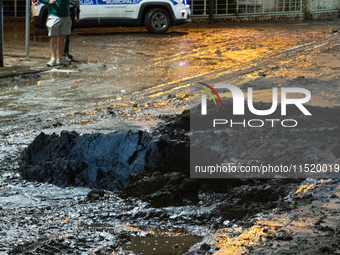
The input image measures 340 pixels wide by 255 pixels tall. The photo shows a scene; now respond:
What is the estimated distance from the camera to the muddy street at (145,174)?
11.1 ft

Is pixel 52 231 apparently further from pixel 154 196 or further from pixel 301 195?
pixel 301 195

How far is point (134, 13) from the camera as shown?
15.6 m

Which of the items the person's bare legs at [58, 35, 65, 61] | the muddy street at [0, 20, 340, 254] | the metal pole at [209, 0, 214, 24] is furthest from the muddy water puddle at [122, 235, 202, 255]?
the metal pole at [209, 0, 214, 24]

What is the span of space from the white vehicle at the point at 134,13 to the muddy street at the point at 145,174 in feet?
22.1

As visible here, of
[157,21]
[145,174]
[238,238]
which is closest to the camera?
[238,238]

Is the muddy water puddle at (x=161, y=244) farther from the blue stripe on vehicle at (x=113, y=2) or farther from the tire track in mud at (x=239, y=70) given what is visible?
the blue stripe on vehicle at (x=113, y=2)

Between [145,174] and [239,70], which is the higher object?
[239,70]

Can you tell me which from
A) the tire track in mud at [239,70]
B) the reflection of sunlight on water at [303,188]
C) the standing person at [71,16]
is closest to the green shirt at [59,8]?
the standing person at [71,16]

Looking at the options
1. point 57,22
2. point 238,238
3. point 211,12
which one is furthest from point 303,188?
point 211,12

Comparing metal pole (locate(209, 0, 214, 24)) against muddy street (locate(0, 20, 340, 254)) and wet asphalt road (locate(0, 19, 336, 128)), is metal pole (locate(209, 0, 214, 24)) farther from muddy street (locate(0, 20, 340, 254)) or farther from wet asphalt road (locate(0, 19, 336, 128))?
muddy street (locate(0, 20, 340, 254))

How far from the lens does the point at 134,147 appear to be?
183 inches

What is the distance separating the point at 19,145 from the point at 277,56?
23.2 ft

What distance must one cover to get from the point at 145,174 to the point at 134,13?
39.2ft

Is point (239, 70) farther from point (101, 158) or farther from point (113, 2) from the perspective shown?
point (113, 2)
